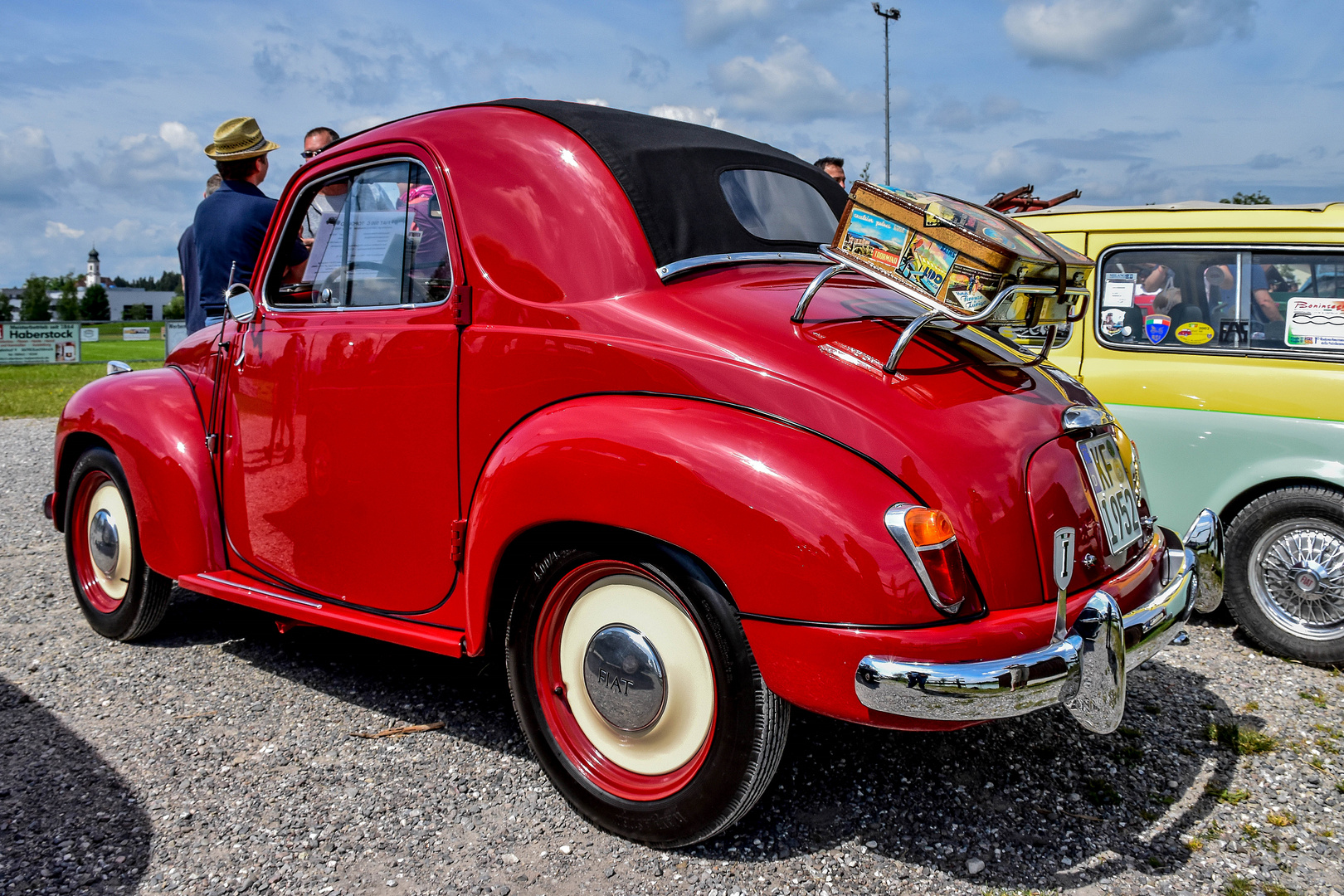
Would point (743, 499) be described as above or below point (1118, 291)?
below

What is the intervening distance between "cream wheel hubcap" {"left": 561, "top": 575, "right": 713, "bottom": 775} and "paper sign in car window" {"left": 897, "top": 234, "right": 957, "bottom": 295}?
1.01 meters

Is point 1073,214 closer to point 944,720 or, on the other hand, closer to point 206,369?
point 944,720

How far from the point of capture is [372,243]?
3.29 meters

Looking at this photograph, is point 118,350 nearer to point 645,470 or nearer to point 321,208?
point 321,208

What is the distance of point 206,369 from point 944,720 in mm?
3062

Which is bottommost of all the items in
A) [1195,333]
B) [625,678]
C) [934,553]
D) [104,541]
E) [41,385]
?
[625,678]

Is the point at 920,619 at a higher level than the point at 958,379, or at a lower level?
lower

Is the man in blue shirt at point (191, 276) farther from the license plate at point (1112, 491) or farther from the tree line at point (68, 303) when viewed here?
the tree line at point (68, 303)

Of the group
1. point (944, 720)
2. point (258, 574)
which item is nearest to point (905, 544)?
point (944, 720)

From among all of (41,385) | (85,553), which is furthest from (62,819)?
(41,385)

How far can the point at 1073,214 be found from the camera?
508cm

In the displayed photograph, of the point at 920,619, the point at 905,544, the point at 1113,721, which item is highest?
the point at 905,544

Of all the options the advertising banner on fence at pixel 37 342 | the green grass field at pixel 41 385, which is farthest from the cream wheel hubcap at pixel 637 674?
the advertising banner on fence at pixel 37 342

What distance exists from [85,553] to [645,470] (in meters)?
3.31
